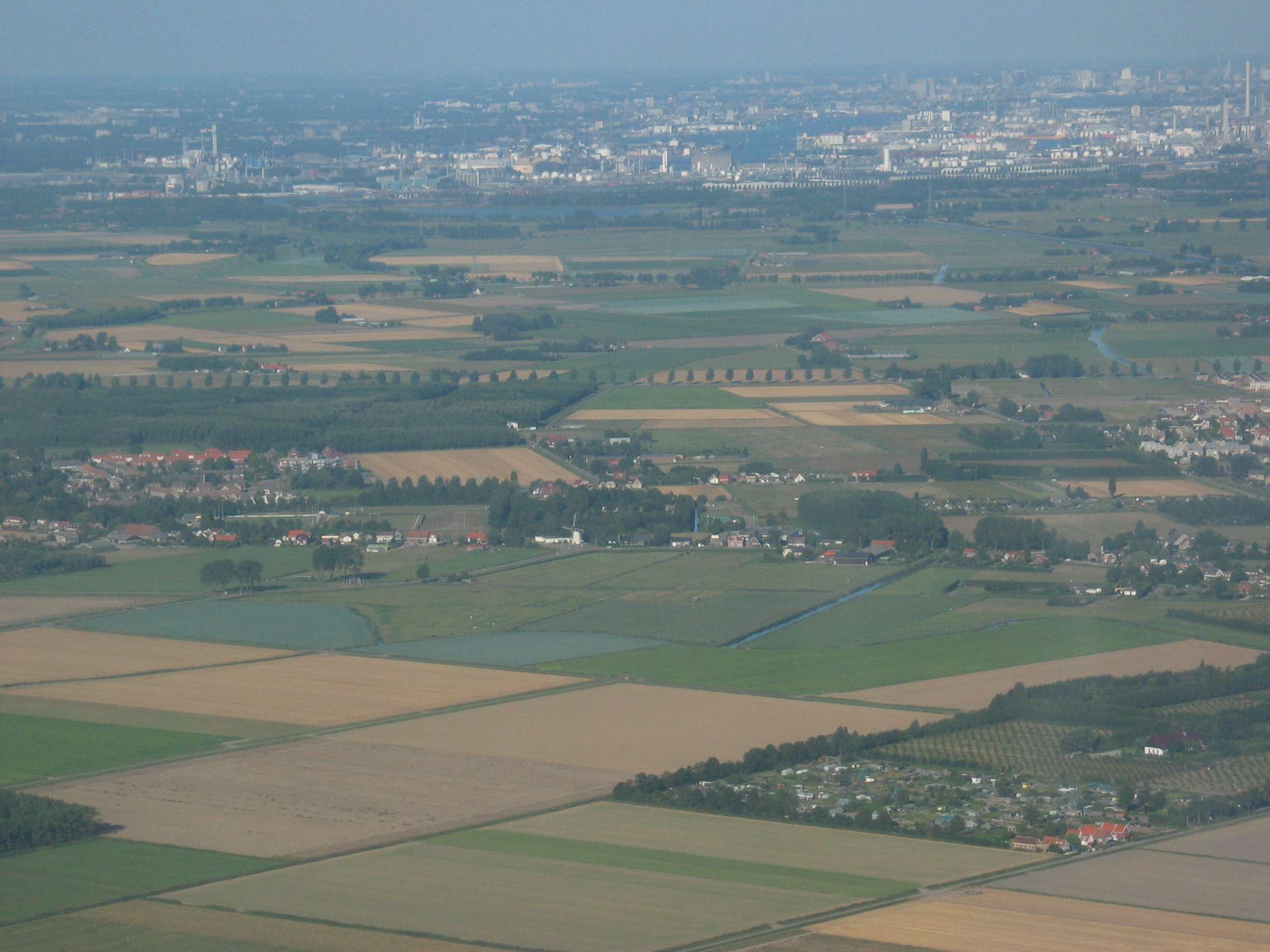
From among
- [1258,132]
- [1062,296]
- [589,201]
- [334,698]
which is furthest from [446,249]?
[334,698]

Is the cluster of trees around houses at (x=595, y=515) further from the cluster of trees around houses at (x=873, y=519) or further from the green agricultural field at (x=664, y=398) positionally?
the green agricultural field at (x=664, y=398)

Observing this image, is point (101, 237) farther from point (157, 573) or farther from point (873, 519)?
point (873, 519)

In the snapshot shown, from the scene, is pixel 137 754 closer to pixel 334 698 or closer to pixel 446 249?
pixel 334 698

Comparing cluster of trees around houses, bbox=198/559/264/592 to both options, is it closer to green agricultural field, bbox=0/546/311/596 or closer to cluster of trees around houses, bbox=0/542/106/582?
Result: green agricultural field, bbox=0/546/311/596

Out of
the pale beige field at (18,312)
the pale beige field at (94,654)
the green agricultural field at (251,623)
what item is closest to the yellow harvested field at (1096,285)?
the pale beige field at (18,312)

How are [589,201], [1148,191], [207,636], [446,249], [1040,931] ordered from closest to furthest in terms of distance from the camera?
[1040,931]
[207,636]
[446,249]
[1148,191]
[589,201]

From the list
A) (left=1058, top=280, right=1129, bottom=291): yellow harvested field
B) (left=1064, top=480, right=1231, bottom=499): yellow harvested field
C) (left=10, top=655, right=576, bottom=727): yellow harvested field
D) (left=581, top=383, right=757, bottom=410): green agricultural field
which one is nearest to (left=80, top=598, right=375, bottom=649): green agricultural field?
(left=10, top=655, right=576, bottom=727): yellow harvested field
